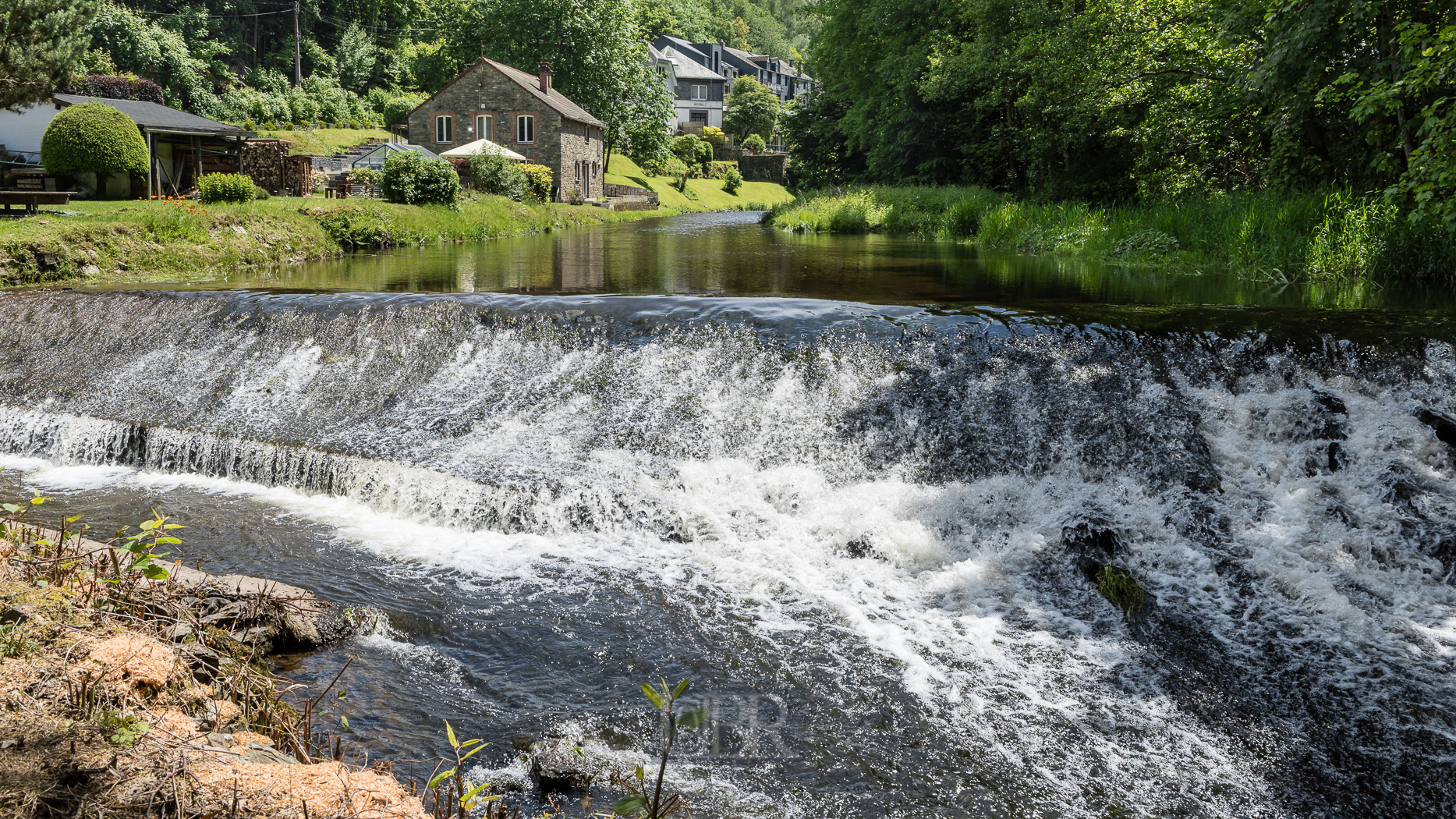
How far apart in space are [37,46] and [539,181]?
20.6 m

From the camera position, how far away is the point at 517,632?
559 cm

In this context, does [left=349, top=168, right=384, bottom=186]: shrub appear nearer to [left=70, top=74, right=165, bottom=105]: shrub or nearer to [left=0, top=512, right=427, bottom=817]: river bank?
[left=70, top=74, right=165, bottom=105]: shrub

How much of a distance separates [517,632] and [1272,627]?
182 inches

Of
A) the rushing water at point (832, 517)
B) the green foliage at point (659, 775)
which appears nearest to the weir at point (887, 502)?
the rushing water at point (832, 517)

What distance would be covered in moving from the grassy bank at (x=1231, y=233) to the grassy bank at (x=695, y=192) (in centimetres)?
2977

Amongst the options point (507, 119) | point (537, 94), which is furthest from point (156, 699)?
point (507, 119)

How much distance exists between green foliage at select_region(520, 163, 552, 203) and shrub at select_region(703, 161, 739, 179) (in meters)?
31.3

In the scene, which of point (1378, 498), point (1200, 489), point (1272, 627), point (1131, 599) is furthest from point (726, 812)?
point (1378, 498)

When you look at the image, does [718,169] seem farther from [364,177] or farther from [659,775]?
[659,775]

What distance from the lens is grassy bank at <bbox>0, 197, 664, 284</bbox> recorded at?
1455cm

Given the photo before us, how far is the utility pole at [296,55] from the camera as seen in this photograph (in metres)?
57.6

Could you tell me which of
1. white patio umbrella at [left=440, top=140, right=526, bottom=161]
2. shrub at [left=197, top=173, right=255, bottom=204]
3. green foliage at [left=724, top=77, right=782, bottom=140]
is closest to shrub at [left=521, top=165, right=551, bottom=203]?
white patio umbrella at [left=440, top=140, right=526, bottom=161]

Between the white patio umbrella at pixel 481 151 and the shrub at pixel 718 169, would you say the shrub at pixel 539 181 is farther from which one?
the shrub at pixel 718 169

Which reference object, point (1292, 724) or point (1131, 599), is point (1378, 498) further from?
point (1292, 724)
